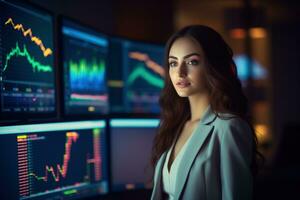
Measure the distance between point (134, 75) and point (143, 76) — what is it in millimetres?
57

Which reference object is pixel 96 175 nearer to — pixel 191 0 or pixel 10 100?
pixel 10 100

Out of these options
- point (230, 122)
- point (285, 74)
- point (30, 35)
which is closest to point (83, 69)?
point (30, 35)

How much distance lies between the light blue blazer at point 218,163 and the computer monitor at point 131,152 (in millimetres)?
589

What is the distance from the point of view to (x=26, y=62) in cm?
153

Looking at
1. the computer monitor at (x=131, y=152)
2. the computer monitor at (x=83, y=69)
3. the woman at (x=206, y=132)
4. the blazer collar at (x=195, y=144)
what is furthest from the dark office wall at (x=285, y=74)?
the blazer collar at (x=195, y=144)

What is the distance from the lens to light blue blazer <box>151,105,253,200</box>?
139cm

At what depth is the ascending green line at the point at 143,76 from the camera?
220 cm

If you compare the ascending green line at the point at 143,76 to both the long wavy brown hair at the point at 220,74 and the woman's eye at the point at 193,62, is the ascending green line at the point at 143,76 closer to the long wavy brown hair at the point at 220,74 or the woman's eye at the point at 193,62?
the long wavy brown hair at the point at 220,74

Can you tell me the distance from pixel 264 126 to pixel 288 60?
1.32 meters

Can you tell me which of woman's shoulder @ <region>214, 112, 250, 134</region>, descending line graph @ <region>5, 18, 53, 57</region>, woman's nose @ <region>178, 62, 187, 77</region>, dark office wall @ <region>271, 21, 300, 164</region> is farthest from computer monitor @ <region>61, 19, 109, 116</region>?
dark office wall @ <region>271, 21, 300, 164</region>

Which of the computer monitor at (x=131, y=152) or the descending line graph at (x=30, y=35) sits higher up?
the descending line graph at (x=30, y=35)

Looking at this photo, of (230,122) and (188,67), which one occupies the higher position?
(188,67)

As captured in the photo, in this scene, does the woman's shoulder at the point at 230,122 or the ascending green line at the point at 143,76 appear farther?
the ascending green line at the point at 143,76

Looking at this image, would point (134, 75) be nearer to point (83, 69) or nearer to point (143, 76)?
point (143, 76)
